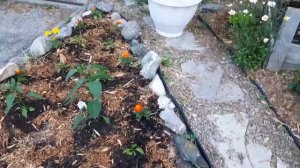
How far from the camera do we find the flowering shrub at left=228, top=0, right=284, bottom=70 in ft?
8.57

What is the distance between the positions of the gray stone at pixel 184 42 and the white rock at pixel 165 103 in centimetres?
71

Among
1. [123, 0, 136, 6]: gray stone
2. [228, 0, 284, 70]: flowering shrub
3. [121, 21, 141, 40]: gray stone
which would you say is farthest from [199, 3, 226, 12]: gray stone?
[121, 21, 141, 40]: gray stone

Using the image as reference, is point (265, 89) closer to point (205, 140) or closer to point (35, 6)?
point (205, 140)

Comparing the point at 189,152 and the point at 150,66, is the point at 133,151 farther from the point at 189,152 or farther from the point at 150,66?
the point at 150,66

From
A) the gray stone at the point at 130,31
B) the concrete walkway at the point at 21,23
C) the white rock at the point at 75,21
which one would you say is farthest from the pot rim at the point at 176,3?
the concrete walkway at the point at 21,23

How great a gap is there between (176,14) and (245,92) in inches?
33.6

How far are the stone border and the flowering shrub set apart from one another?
0.67 m

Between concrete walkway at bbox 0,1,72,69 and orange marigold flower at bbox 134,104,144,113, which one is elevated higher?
orange marigold flower at bbox 134,104,144,113

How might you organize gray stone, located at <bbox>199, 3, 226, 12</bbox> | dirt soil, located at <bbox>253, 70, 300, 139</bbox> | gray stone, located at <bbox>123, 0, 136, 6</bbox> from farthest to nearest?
gray stone, located at <bbox>123, 0, 136, 6</bbox>, gray stone, located at <bbox>199, 3, 226, 12</bbox>, dirt soil, located at <bbox>253, 70, 300, 139</bbox>

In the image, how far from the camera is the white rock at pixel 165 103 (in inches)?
91.3

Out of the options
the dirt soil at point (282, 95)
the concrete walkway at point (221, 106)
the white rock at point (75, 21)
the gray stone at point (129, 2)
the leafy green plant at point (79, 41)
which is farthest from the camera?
the gray stone at point (129, 2)

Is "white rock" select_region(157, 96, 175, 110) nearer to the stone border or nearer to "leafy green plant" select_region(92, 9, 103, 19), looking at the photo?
the stone border

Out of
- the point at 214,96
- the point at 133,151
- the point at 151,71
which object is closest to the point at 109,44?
the point at 151,71

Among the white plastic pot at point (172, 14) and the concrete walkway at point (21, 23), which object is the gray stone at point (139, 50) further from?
the concrete walkway at point (21, 23)
